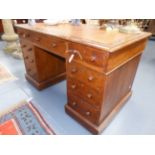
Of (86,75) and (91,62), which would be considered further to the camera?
(86,75)

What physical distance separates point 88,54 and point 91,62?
6 cm

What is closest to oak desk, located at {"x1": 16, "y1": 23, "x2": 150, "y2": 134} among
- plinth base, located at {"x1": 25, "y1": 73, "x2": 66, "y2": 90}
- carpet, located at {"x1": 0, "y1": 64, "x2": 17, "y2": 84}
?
plinth base, located at {"x1": 25, "y1": 73, "x2": 66, "y2": 90}

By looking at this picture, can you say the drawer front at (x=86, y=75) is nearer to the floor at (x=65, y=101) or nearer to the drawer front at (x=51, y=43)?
the drawer front at (x=51, y=43)

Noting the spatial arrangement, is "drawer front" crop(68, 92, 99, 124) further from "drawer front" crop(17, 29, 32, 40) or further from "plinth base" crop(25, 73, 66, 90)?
"drawer front" crop(17, 29, 32, 40)

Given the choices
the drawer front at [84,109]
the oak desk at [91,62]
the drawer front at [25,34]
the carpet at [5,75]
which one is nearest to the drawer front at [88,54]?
the oak desk at [91,62]

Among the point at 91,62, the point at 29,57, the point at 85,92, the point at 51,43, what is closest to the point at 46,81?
the point at 29,57

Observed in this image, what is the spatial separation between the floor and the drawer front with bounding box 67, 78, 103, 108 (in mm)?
341

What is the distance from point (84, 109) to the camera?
135cm

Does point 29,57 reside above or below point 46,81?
above

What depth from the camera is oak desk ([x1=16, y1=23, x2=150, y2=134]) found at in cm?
101

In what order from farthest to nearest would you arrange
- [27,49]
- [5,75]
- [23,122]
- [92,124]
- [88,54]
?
[5,75], [27,49], [23,122], [92,124], [88,54]

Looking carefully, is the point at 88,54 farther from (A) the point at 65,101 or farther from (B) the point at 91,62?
(A) the point at 65,101
